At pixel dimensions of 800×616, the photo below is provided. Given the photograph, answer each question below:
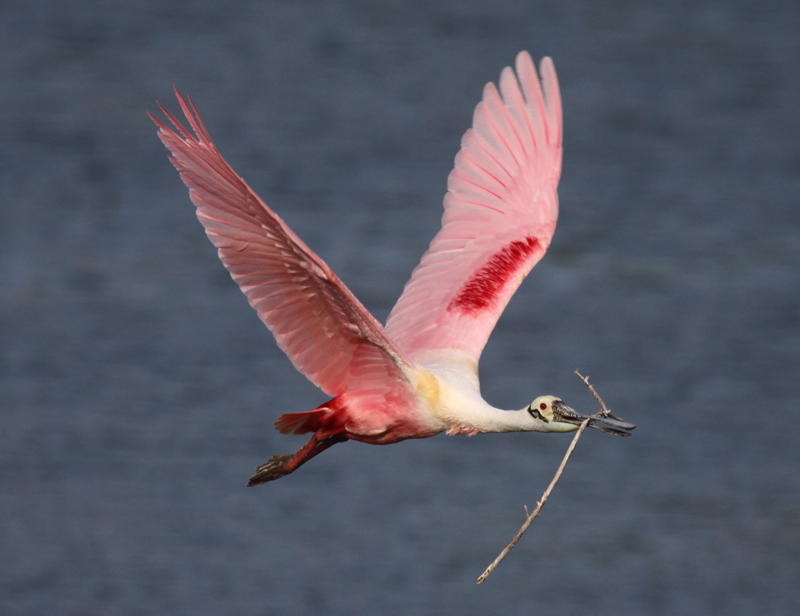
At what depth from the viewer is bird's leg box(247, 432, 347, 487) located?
855cm

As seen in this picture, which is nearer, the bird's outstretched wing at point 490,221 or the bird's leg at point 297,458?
the bird's leg at point 297,458

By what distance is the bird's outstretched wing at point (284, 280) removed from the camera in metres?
7.10

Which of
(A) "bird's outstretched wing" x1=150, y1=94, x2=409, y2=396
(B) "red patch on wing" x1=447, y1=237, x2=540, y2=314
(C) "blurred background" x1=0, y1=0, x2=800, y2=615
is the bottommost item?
(C) "blurred background" x1=0, y1=0, x2=800, y2=615

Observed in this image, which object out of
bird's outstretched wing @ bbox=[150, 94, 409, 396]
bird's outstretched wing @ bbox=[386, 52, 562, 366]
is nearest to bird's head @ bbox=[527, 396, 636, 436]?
bird's outstretched wing @ bbox=[150, 94, 409, 396]

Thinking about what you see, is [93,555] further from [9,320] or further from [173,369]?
[9,320]

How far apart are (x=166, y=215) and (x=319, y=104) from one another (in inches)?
154

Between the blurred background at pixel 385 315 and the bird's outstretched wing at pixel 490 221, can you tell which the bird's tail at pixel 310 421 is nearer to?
the bird's outstretched wing at pixel 490 221

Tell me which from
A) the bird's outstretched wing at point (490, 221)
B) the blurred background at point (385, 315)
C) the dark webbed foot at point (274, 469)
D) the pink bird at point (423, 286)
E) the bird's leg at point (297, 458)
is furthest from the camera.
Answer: the blurred background at point (385, 315)

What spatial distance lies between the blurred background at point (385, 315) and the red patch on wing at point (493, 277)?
6.24 meters

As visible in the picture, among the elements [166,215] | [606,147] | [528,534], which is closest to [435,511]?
[528,534]

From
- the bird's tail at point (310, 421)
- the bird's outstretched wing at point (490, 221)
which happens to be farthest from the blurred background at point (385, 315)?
the bird's tail at point (310, 421)

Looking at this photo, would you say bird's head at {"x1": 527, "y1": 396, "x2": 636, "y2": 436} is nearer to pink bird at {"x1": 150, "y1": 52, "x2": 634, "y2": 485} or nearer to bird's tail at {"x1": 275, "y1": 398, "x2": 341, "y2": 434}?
pink bird at {"x1": 150, "y1": 52, "x2": 634, "y2": 485}

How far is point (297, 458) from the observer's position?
28.4 feet

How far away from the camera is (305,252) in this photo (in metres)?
7.04
